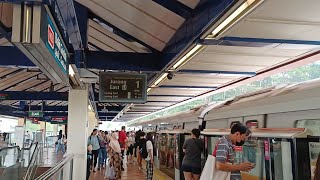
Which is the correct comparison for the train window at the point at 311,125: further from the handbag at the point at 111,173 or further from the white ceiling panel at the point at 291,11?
the handbag at the point at 111,173

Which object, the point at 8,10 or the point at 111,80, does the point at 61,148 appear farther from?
the point at 8,10

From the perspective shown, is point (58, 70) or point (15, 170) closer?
point (58, 70)

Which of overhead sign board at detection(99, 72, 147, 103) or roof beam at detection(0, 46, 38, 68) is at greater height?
roof beam at detection(0, 46, 38, 68)

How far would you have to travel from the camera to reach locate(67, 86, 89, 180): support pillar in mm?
9273

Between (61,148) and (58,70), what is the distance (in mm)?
21938

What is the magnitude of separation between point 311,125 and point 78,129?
7.07 metres

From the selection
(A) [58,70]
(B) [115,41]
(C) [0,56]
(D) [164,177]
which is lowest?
(D) [164,177]

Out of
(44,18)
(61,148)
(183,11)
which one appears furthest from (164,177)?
(61,148)

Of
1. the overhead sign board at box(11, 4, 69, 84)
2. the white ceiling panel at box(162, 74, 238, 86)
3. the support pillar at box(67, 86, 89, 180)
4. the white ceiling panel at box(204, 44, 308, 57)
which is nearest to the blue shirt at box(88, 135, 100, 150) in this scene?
the support pillar at box(67, 86, 89, 180)

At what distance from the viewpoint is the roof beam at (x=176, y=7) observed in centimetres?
486

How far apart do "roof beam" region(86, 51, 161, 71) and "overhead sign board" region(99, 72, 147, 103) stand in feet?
1.91

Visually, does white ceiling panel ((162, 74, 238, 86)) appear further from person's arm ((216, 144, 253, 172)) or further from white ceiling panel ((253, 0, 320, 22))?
person's arm ((216, 144, 253, 172))

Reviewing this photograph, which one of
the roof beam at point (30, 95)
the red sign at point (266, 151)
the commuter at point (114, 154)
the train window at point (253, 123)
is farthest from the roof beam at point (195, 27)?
the roof beam at point (30, 95)

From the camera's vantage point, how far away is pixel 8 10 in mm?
3807
